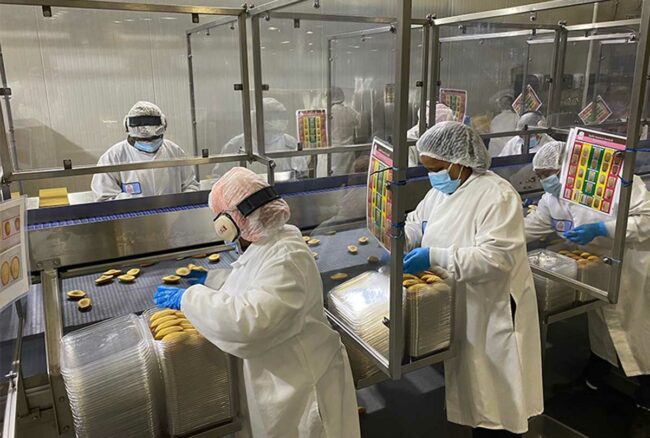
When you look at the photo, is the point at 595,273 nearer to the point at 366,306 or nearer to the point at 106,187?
the point at 366,306

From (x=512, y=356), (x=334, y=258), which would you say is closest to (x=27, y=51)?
(x=334, y=258)

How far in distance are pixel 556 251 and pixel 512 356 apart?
66 centimetres

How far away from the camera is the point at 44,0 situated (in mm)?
1591

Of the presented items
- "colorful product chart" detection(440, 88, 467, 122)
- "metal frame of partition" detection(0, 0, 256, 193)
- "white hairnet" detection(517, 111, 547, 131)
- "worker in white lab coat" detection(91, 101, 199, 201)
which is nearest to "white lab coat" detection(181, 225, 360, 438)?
"metal frame of partition" detection(0, 0, 256, 193)

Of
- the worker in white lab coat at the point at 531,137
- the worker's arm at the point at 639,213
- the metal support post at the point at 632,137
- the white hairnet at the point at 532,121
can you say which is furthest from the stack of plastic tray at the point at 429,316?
the white hairnet at the point at 532,121

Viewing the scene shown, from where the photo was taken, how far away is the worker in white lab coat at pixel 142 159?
96.2 inches

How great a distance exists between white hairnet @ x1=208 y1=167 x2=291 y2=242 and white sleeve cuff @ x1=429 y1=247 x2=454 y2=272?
20.3 inches

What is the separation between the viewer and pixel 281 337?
120cm

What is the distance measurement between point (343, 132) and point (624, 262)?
1484mm

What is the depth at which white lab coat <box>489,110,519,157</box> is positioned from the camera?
11.0ft

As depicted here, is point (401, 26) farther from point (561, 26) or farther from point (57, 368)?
point (561, 26)

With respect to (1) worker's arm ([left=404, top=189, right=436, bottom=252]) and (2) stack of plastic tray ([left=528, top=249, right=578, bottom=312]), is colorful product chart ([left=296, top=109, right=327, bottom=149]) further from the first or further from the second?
(2) stack of plastic tray ([left=528, top=249, right=578, bottom=312])

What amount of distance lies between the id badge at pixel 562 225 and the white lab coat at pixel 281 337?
1.14 m

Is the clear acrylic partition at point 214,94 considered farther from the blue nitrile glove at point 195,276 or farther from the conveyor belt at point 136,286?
the blue nitrile glove at point 195,276
